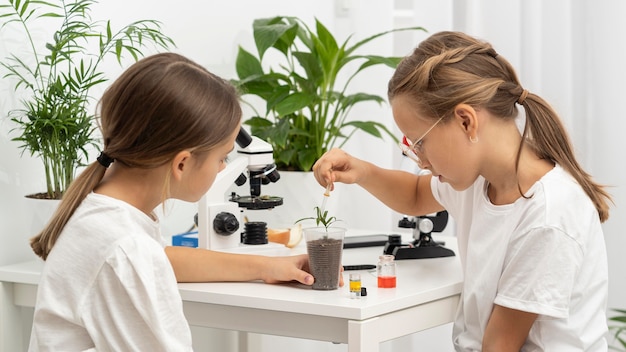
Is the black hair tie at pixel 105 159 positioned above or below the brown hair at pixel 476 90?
below

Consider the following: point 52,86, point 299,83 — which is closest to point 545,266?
point 52,86

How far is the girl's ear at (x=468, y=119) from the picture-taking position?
5.30 ft

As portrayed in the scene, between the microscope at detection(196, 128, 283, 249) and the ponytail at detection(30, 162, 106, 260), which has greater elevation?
the ponytail at detection(30, 162, 106, 260)

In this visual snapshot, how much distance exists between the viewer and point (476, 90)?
1.62m

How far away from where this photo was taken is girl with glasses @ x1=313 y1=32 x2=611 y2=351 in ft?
5.14

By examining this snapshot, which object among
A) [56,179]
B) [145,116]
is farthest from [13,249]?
[145,116]

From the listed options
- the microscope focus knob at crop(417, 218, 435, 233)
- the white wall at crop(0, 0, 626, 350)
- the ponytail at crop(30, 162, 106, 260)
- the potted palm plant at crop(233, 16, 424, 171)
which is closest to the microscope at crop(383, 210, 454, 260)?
the microscope focus knob at crop(417, 218, 435, 233)

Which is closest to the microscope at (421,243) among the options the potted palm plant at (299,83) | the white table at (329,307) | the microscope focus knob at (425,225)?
the microscope focus knob at (425,225)

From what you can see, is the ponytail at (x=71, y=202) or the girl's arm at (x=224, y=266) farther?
the girl's arm at (x=224, y=266)

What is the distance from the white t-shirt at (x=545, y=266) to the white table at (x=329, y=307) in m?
0.09

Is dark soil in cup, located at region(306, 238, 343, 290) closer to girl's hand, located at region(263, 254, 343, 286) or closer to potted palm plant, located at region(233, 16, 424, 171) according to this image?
girl's hand, located at region(263, 254, 343, 286)

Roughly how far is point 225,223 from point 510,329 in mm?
691

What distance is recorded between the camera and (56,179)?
2.00 metres

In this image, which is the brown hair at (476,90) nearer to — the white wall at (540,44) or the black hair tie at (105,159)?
the black hair tie at (105,159)
